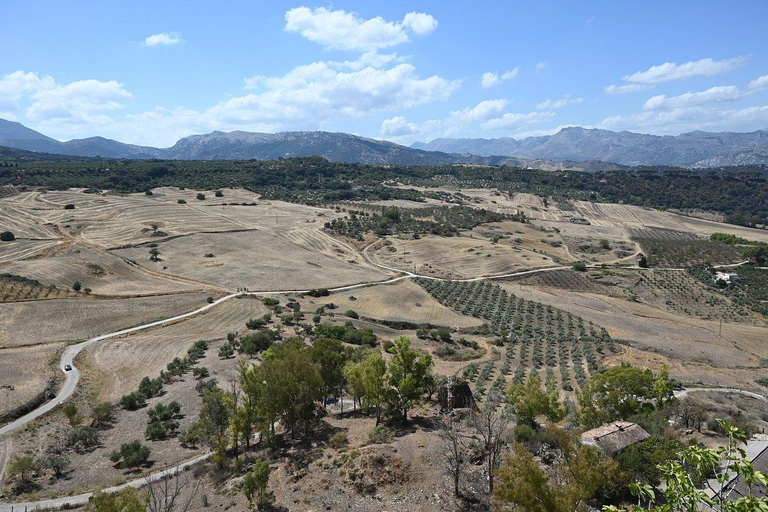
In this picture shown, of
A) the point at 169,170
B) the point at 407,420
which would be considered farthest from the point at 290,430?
the point at 169,170

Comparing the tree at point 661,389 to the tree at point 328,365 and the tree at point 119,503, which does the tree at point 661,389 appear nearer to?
the tree at point 328,365

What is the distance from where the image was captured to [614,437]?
2397 centimetres

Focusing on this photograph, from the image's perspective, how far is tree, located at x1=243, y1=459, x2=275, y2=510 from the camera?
20.7 metres

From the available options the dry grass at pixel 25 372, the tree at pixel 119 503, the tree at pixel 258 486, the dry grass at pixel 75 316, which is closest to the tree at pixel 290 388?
the tree at pixel 258 486

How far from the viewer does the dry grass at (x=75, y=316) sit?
51844mm

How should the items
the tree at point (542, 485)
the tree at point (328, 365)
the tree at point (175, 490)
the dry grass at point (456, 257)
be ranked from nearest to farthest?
the tree at point (542, 485) < the tree at point (175, 490) < the tree at point (328, 365) < the dry grass at point (456, 257)

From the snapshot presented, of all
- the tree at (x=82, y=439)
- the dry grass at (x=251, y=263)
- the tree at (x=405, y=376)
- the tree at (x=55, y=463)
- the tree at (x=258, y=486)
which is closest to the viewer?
the tree at (x=258, y=486)

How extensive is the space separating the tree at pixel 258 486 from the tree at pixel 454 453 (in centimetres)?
872

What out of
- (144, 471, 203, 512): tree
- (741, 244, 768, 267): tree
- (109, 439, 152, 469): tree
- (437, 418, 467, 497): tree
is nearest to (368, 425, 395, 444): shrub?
(437, 418, 467, 497): tree

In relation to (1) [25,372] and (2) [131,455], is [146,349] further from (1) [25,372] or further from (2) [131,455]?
(2) [131,455]

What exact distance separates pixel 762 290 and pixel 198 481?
343 feet

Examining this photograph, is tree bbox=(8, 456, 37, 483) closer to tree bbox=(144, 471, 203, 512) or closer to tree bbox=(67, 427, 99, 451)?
tree bbox=(67, 427, 99, 451)

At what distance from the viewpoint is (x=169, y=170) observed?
199 meters

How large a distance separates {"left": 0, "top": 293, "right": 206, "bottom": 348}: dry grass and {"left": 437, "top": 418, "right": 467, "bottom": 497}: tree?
161 feet
